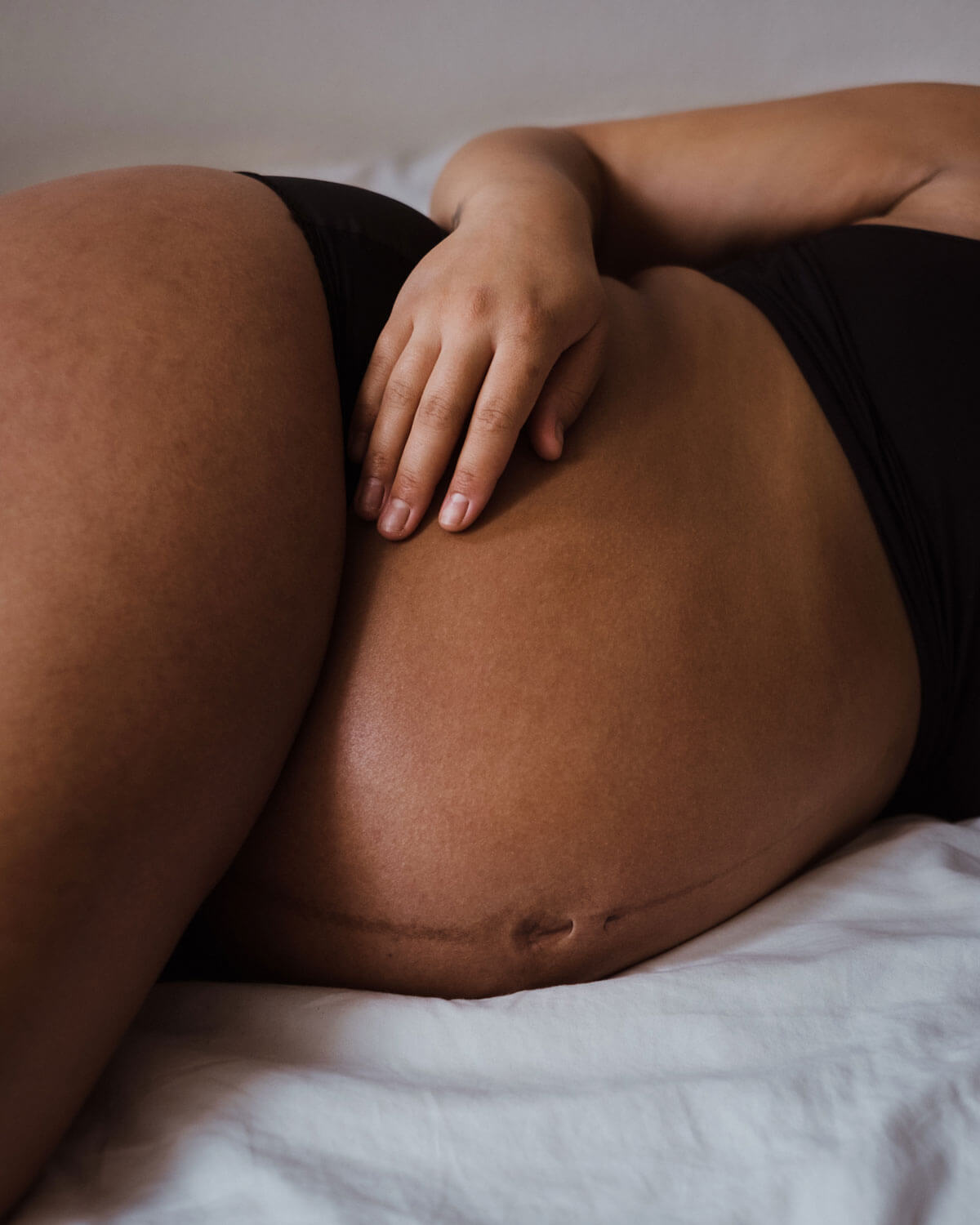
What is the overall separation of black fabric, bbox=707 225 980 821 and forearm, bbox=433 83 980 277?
138 mm

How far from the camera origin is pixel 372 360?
2.01ft

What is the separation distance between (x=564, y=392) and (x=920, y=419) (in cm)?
30

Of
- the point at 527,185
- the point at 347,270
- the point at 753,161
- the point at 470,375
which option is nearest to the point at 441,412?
the point at 470,375

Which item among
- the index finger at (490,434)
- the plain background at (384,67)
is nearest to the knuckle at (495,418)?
the index finger at (490,434)

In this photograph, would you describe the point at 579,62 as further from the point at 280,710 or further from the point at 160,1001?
the point at 160,1001

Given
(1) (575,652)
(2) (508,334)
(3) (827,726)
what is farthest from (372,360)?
(3) (827,726)

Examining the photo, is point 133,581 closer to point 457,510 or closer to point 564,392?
point 457,510

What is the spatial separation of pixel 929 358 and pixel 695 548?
0.29 meters

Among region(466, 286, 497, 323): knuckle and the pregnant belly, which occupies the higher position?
region(466, 286, 497, 323): knuckle

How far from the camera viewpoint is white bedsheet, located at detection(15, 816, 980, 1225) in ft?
1.39

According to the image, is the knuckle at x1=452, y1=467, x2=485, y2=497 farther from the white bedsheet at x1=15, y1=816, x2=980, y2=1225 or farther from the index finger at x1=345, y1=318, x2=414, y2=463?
the white bedsheet at x1=15, y1=816, x2=980, y2=1225

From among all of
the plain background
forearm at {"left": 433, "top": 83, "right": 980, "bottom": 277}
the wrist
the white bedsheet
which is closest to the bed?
the white bedsheet

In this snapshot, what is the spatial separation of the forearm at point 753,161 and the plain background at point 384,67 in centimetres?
44

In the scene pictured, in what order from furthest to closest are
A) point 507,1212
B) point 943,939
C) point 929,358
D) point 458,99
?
point 458,99
point 929,358
point 943,939
point 507,1212
